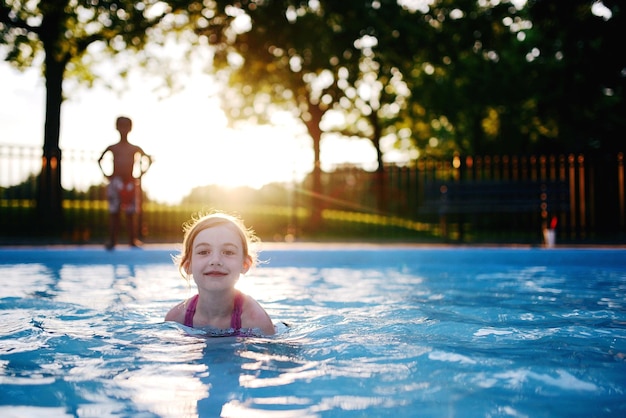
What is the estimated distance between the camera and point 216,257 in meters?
3.25

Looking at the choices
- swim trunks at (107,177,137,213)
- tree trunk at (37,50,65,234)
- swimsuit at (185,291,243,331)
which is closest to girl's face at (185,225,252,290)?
swimsuit at (185,291,243,331)

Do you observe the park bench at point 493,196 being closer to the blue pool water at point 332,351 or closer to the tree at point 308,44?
the tree at point 308,44

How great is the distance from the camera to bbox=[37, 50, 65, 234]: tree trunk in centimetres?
1276

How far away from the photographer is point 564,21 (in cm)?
1576

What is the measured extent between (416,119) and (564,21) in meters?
11.0

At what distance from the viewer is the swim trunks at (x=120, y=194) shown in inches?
334

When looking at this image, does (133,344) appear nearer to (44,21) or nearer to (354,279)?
(354,279)

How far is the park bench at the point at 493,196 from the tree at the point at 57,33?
7896 mm

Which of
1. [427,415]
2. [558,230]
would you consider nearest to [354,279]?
[427,415]

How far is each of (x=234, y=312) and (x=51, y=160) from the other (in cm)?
1009

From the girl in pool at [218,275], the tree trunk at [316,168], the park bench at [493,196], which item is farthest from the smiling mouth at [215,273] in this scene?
the tree trunk at [316,168]

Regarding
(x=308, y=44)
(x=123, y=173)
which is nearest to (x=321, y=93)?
(x=308, y=44)

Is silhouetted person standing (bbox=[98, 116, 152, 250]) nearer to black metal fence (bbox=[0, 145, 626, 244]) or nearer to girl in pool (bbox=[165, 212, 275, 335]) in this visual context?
black metal fence (bbox=[0, 145, 626, 244])

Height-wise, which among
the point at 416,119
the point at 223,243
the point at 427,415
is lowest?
the point at 427,415
